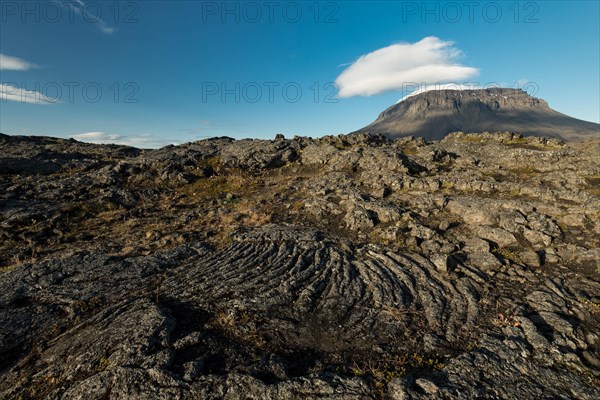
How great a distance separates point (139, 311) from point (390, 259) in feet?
39.2

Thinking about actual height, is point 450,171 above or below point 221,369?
above

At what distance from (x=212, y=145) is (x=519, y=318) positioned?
1638 inches

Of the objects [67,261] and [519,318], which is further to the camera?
[67,261]

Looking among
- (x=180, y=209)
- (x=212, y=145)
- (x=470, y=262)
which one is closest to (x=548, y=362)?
(x=470, y=262)

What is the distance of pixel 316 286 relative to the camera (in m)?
13.9

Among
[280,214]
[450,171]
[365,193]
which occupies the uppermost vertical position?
[450,171]

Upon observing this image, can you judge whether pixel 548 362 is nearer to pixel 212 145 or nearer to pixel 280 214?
pixel 280 214

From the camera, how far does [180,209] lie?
83.9ft

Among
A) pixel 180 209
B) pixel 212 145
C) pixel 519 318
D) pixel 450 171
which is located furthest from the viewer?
pixel 212 145

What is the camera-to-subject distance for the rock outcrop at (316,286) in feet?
29.5

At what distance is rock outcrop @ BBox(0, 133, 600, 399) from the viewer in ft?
29.5

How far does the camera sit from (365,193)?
79.8ft

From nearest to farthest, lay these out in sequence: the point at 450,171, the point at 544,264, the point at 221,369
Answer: the point at 221,369 → the point at 544,264 → the point at 450,171

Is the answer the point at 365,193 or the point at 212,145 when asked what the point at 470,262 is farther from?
the point at 212,145
